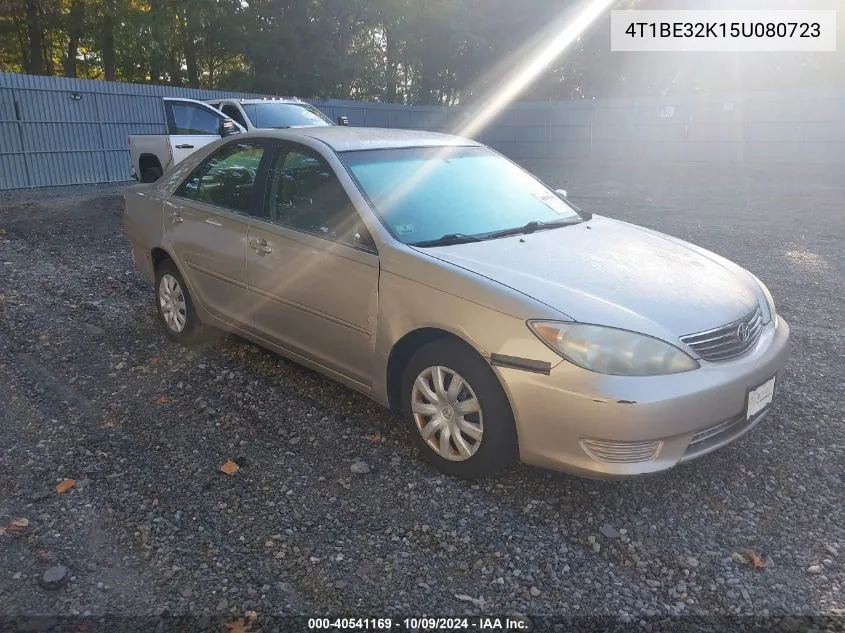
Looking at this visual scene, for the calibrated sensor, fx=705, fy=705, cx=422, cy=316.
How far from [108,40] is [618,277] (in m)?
26.9

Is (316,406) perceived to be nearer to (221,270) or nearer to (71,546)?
(221,270)

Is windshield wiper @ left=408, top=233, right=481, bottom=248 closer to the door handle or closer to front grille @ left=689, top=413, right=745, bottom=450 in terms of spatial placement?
the door handle

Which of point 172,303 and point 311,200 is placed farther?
point 172,303

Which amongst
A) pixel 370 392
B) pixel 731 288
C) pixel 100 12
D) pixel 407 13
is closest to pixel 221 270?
pixel 370 392

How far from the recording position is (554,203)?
4516mm

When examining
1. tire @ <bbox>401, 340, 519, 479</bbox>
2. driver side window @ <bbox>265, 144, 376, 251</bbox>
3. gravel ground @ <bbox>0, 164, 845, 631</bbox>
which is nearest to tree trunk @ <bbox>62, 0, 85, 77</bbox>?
gravel ground @ <bbox>0, 164, 845, 631</bbox>

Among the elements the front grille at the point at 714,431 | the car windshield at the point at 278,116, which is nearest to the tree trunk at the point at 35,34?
the car windshield at the point at 278,116

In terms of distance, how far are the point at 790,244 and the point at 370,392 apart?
7.74m

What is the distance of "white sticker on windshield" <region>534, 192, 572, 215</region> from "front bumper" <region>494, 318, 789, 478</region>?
165cm

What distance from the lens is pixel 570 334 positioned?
9.61 feet

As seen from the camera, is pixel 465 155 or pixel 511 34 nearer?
pixel 465 155

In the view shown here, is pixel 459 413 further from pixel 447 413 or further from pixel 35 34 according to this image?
pixel 35 34

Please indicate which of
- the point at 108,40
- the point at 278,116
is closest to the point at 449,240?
the point at 278,116

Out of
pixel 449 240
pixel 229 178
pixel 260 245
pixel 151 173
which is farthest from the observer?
pixel 151 173
